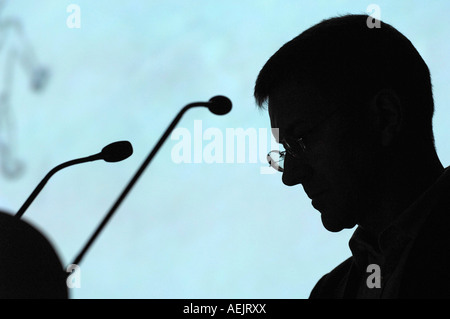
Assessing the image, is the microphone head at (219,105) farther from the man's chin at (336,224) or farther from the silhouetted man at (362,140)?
the man's chin at (336,224)

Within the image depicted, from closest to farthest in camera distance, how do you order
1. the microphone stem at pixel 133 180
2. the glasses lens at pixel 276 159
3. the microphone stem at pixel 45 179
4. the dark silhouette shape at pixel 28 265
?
the dark silhouette shape at pixel 28 265 → the microphone stem at pixel 133 180 → the microphone stem at pixel 45 179 → the glasses lens at pixel 276 159

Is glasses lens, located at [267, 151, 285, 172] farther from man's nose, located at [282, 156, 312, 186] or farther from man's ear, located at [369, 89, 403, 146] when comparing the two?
man's ear, located at [369, 89, 403, 146]

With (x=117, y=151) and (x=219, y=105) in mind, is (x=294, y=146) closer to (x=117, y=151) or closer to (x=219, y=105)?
(x=219, y=105)

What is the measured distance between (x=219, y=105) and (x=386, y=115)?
650mm

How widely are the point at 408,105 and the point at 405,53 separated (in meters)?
0.19

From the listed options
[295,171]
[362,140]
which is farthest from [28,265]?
[362,140]

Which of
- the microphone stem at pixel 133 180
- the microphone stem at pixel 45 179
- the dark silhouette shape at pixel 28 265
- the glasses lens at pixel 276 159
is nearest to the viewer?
the dark silhouette shape at pixel 28 265

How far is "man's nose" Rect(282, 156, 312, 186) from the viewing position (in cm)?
198

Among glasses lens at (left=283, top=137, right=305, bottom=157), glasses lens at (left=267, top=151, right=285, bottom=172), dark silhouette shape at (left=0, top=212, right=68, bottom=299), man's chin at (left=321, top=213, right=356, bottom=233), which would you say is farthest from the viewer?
glasses lens at (left=267, top=151, right=285, bottom=172)

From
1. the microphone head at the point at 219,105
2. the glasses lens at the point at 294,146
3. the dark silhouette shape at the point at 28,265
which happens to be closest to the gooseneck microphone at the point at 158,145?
the microphone head at the point at 219,105

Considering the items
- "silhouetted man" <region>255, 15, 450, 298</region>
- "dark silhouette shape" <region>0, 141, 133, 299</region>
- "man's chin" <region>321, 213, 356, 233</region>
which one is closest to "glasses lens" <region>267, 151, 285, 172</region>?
"silhouetted man" <region>255, 15, 450, 298</region>

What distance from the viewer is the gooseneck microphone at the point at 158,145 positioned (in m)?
1.62
